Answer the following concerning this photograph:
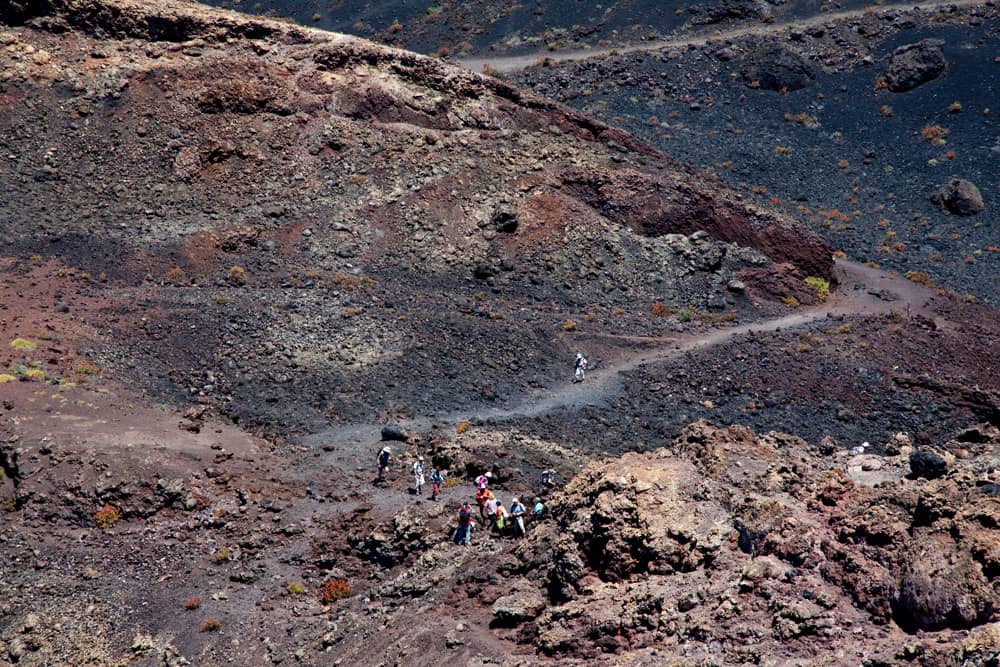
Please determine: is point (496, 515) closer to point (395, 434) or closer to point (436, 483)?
point (436, 483)

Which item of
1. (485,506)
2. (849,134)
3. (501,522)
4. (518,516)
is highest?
(849,134)

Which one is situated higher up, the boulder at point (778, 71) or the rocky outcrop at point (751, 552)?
the boulder at point (778, 71)

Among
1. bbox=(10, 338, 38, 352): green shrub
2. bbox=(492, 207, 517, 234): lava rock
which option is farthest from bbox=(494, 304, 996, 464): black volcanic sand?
bbox=(10, 338, 38, 352): green shrub

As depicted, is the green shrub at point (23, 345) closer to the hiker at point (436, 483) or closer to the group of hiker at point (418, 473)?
the group of hiker at point (418, 473)

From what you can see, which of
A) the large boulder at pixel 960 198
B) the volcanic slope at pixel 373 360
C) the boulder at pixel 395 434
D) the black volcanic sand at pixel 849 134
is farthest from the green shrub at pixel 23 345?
the large boulder at pixel 960 198

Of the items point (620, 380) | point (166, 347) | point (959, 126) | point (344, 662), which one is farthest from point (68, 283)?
point (959, 126)

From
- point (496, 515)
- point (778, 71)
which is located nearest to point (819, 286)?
point (778, 71)
